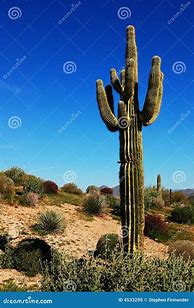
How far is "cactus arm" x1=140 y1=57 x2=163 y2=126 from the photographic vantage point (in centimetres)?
1041

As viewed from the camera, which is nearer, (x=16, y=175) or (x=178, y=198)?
(x=16, y=175)

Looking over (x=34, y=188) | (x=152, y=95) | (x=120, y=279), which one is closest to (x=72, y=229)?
(x=34, y=188)

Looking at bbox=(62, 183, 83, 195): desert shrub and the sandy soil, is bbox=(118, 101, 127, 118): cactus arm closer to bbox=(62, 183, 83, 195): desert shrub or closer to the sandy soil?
the sandy soil

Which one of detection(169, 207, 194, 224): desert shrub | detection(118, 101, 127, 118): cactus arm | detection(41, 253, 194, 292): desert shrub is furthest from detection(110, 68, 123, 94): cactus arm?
detection(169, 207, 194, 224): desert shrub

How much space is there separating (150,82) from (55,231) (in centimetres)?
839

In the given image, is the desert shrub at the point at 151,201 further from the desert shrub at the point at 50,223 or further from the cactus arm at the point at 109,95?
the cactus arm at the point at 109,95

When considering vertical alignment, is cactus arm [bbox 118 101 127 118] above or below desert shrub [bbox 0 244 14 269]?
above

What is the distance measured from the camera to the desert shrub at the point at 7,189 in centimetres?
2062

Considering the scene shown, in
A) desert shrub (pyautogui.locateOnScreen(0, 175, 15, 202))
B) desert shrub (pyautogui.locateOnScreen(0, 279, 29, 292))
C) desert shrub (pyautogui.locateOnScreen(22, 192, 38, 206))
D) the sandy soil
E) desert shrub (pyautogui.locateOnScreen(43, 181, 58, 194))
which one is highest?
desert shrub (pyautogui.locateOnScreen(43, 181, 58, 194))

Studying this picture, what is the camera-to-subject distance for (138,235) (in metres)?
10.4

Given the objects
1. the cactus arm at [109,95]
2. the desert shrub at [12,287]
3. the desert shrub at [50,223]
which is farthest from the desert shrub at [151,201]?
the desert shrub at [12,287]

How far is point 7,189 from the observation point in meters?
21.2

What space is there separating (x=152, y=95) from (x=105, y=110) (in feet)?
4.09

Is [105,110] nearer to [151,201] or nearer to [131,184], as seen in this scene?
[131,184]
